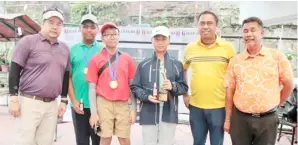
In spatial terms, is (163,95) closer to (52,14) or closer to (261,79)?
(261,79)

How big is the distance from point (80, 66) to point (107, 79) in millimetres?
399

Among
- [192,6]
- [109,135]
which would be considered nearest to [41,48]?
[109,135]

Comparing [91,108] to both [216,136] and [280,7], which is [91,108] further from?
[280,7]

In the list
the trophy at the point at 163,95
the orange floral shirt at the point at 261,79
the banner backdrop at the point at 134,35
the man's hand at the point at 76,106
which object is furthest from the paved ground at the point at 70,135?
the orange floral shirt at the point at 261,79

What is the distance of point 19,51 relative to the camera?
9.37 ft

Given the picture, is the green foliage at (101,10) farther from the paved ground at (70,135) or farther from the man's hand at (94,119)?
the man's hand at (94,119)

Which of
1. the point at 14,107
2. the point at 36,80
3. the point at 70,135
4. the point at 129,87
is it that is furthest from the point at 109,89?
the point at 70,135

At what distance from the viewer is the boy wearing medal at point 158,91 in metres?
2.95

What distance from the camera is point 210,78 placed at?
296cm

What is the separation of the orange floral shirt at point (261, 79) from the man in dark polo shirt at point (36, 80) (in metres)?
1.64

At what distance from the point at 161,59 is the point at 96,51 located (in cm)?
70

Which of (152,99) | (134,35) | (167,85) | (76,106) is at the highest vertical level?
(134,35)

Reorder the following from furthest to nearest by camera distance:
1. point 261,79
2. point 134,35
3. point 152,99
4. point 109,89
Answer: point 134,35
point 109,89
point 152,99
point 261,79

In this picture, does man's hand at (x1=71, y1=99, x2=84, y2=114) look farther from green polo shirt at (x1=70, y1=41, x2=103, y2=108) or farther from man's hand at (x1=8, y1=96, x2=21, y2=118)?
man's hand at (x1=8, y1=96, x2=21, y2=118)
